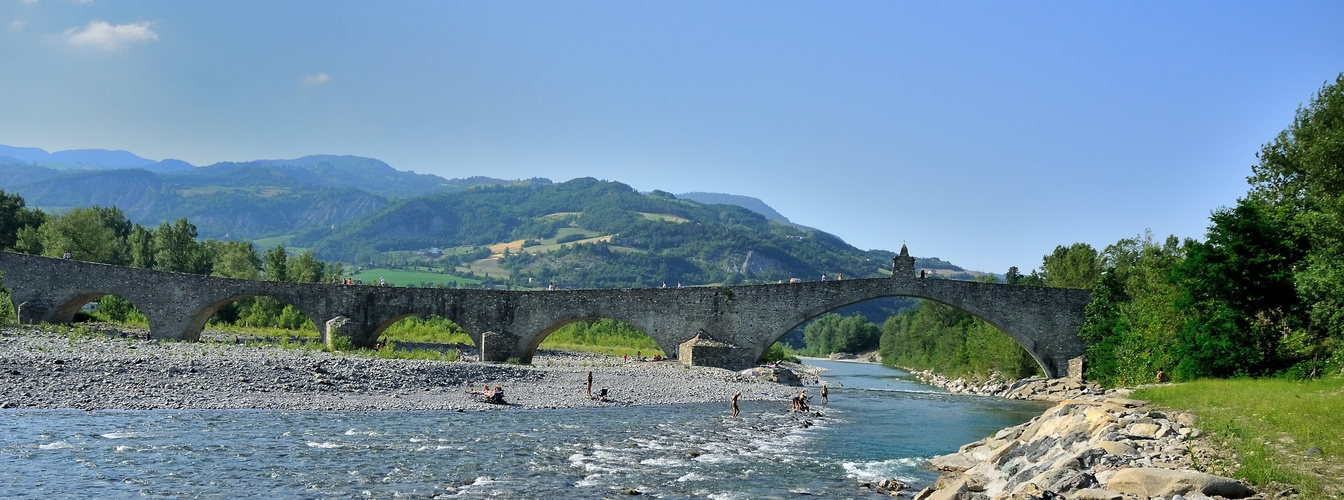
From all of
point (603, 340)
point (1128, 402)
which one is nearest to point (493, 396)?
point (1128, 402)

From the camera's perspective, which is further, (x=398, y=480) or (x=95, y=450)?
(x=95, y=450)

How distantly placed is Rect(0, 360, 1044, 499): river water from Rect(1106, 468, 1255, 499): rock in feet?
18.0

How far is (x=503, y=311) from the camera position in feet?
151

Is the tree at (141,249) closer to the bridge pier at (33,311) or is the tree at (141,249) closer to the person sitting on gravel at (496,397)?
the bridge pier at (33,311)

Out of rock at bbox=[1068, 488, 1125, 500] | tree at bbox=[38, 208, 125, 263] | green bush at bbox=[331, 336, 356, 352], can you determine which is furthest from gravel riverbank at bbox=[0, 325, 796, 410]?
tree at bbox=[38, 208, 125, 263]

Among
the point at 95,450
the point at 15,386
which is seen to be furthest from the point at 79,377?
the point at 95,450

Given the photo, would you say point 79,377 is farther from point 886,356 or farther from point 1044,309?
point 886,356

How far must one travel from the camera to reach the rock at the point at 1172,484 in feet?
38.6

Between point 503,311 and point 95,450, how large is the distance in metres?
28.0

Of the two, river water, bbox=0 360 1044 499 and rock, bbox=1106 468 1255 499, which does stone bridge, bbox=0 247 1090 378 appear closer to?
river water, bbox=0 360 1044 499

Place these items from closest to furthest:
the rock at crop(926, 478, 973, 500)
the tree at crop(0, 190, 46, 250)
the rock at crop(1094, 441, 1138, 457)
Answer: the rock at crop(926, 478, 973, 500) → the rock at crop(1094, 441, 1138, 457) → the tree at crop(0, 190, 46, 250)

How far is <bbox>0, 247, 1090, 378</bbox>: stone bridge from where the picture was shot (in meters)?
46.1

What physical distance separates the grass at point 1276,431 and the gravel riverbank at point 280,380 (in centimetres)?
1749

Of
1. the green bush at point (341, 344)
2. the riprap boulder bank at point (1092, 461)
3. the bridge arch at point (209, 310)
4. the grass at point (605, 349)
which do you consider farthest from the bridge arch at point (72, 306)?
the riprap boulder bank at point (1092, 461)
